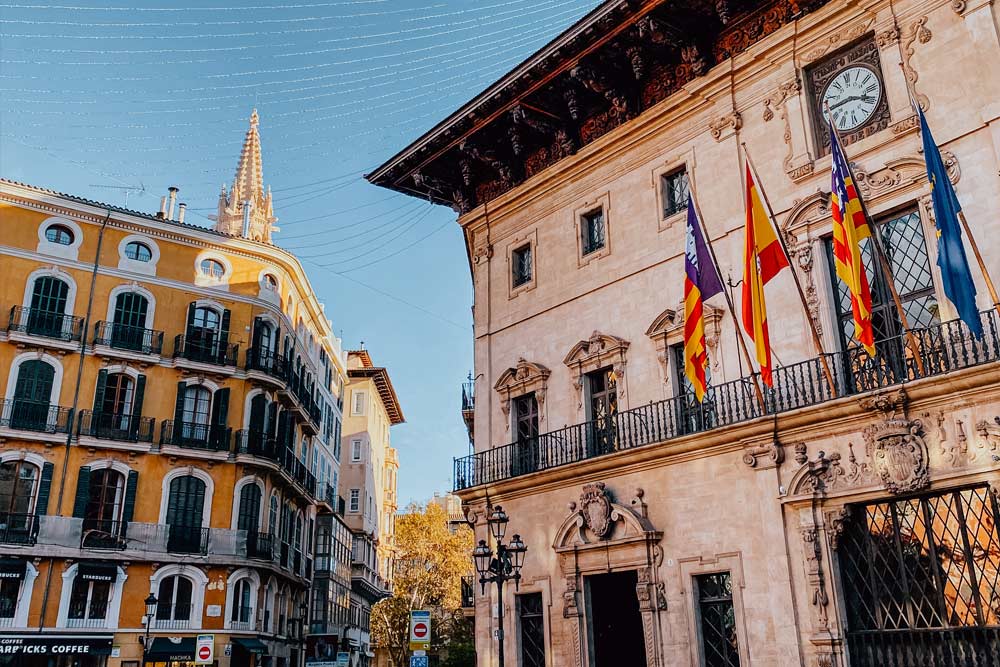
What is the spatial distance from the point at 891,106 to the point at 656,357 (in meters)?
6.41

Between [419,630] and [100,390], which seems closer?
[419,630]

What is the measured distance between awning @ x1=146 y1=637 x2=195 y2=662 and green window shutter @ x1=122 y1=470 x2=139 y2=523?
177 inches

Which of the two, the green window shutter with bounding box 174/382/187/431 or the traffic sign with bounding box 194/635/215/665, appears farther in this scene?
the green window shutter with bounding box 174/382/187/431

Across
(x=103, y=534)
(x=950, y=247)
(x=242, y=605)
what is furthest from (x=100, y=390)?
(x=950, y=247)

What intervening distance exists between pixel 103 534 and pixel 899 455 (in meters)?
27.7

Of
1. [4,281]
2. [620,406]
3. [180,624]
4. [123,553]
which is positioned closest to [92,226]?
[4,281]

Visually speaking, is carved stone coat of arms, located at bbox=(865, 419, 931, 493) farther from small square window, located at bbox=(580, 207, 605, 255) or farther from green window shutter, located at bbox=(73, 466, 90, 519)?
green window shutter, located at bbox=(73, 466, 90, 519)

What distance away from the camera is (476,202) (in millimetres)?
24500

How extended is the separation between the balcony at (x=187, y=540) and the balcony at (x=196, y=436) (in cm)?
309

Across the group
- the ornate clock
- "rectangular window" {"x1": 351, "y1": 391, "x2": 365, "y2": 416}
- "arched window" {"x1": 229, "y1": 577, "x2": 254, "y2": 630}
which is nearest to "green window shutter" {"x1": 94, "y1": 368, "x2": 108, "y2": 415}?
"arched window" {"x1": 229, "y1": 577, "x2": 254, "y2": 630}

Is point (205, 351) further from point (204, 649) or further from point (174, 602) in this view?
point (204, 649)

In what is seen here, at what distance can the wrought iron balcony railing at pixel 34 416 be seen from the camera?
31.5 m

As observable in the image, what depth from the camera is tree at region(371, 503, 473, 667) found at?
2064 inches

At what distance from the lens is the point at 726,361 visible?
17.1 meters
